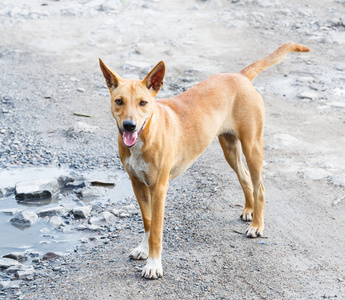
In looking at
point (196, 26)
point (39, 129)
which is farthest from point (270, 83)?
point (39, 129)

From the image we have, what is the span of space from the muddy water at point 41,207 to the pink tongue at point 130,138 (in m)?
1.71

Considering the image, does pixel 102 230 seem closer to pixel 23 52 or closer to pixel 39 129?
pixel 39 129

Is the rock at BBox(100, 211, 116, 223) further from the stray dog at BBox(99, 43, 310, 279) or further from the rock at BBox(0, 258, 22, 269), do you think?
the rock at BBox(0, 258, 22, 269)

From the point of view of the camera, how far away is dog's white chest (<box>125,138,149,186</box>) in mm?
4904

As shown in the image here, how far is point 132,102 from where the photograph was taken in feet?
15.4

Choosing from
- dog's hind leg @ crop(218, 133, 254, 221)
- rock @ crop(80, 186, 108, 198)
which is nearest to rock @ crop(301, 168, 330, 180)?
dog's hind leg @ crop(218, 133, 254, 221)

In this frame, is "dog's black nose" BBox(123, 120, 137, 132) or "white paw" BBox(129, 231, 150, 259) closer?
"dog's black nose" BBox(123, 120, 137, 132)

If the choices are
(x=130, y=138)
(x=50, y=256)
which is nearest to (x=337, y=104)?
(x=130, y=138)

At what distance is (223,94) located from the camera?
5.77m

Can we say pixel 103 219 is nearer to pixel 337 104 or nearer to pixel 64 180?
pixel 64 180

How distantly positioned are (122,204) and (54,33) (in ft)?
27.2

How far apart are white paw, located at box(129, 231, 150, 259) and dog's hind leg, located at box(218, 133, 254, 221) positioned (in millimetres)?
1402

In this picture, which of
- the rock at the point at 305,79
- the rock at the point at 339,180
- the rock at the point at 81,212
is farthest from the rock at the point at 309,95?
the rock at the point at 81,212

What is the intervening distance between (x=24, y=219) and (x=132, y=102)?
2.45 metres
